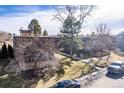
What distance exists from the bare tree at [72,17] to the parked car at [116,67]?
3.27 feet

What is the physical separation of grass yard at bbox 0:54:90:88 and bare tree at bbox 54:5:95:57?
1.67ft

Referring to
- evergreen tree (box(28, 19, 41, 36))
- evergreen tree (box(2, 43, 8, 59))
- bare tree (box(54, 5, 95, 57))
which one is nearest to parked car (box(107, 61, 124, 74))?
bare tree (box(54, 5, 95, 57))

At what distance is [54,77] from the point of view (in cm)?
538

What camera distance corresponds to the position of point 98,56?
5465 mm

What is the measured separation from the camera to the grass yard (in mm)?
5316

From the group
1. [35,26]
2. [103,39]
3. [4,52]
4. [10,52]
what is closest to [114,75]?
[103,39]

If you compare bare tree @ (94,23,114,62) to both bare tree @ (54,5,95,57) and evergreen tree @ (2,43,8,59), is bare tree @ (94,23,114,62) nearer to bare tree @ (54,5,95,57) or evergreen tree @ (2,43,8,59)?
bare tree @ (54,5,95,57)

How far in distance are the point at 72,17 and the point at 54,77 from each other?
1299mm

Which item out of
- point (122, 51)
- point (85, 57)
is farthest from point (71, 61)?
point (122, 51)

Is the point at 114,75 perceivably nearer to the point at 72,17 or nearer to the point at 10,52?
the point at 72,17
